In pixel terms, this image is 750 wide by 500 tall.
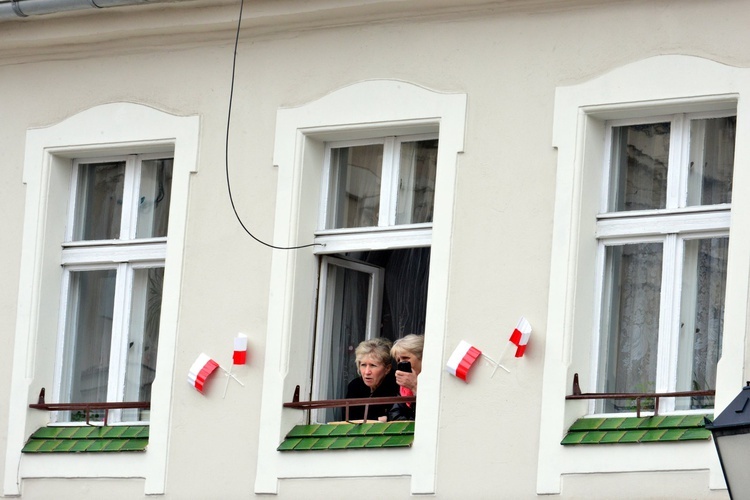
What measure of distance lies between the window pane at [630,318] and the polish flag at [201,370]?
2551 millimetres

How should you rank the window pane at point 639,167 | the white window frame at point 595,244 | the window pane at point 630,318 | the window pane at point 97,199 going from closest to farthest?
1. the white window frame at point 595,244
2. the window pane at point 630,318
3. the window pane at point 639,167
4. the window pane at point 97,199

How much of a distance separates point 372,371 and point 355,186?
3.91 feet

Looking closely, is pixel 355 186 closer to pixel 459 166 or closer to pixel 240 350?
pixel 459 166

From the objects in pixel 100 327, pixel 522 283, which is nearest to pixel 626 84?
pixel 522 283

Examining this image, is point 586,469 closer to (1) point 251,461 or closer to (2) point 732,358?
(2) point 732,358

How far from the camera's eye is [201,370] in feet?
46.6

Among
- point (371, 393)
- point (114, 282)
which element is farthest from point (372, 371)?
point (114, 282)

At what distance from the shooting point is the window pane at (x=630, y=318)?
13.2 meters

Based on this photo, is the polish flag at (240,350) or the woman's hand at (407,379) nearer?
the woman's hand at (407,379)

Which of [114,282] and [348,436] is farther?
[114,282]

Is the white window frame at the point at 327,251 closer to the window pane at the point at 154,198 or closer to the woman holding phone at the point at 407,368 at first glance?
the woman holding phone at the point at 407,368

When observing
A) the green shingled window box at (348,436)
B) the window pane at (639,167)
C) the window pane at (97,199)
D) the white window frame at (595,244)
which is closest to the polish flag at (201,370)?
the green shingled window box at (348,436)

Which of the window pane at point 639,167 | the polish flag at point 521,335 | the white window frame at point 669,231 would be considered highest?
the window pane at point 639,167

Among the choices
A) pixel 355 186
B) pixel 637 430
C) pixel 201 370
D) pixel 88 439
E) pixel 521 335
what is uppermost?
pixel 355 186
